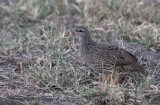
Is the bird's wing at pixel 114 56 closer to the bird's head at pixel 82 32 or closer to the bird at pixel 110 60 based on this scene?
the bird at pixel 110 60

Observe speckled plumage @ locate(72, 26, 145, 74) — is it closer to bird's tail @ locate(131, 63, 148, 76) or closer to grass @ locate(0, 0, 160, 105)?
bird's tail @ locate(131, 63, 148, 76)

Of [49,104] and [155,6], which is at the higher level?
[155,6]

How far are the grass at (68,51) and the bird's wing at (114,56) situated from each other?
1.16 feet

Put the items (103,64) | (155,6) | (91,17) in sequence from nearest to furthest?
(103,64)
(91,17)
(155,6)

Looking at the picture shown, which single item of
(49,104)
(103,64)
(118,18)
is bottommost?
(49,104)

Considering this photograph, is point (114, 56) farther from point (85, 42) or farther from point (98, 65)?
point (85, 42)

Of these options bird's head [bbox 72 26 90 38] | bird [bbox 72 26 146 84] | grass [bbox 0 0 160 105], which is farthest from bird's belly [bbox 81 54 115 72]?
bird's head [bbox 72 26 90 38]

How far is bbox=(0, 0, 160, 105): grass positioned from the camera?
18.2 feet

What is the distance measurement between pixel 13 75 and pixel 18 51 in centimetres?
104

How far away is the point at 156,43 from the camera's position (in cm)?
761

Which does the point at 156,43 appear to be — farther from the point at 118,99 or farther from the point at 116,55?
the point at 118,99

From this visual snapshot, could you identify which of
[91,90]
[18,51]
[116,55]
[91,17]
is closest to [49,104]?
[91,90]

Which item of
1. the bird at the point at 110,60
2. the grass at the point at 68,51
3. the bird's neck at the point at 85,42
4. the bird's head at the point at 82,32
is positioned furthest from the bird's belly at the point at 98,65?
the bird's head at the point at 82,32

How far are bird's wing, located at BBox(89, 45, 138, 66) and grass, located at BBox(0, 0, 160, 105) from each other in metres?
0.35
